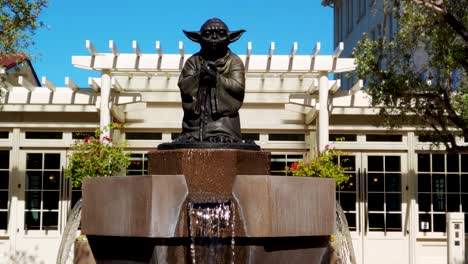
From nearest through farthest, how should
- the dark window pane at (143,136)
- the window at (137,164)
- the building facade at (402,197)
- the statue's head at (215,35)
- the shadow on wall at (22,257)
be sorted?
1. the statue's head at (215,35)
2. the shadow on wall at (22,257)
3. the building facade at (402,197)
4. the window at (137,164)
5. the dark window pane at (143,136)

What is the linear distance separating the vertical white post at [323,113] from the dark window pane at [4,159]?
24.4 ft

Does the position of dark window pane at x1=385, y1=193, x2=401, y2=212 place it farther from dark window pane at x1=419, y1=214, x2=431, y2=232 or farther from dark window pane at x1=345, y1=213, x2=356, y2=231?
dark window pane at x1=345, y1=213, x2=356, y2=231

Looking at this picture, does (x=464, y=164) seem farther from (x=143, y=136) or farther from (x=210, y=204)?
(x=210, y=204)

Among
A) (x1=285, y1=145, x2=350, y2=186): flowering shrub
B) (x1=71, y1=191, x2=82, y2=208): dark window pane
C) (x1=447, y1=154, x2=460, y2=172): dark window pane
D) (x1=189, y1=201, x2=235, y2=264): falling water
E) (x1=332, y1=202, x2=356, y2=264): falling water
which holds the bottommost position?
(x1=332, y1=202, x2=356, y2=264): falling water

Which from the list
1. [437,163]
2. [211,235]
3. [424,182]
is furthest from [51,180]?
[211,235]

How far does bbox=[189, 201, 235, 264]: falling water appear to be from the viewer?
9.44 meters

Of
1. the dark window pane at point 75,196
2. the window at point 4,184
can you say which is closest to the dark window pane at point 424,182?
the dark window pane at point 75,196

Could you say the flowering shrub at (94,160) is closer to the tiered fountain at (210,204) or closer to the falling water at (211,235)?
the tiered fountain at (210,204)

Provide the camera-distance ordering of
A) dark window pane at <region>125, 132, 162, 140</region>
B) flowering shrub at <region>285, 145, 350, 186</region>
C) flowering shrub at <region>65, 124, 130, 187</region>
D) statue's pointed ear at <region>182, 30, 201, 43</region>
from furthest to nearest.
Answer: dark window pane at <region>125, 132, 162, 140</region>
flowering shrub at <region>65, 124, 130, 187</region>
flowering shrub at <region>285, 145, 350, 186</region>
statue's pointed ear at <region>182, 30, 201, 43</region>

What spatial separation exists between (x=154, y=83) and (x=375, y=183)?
6092 millimetres

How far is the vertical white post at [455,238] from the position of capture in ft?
56.2

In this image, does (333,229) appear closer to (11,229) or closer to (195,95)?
(195,95)

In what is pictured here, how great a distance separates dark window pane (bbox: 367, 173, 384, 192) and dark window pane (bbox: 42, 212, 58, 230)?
24.6 ft

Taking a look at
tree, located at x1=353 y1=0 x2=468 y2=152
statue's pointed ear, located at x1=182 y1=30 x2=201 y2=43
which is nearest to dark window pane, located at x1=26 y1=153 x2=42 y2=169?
tree, located at x1=353 y1=0 x2=468 y2=152
